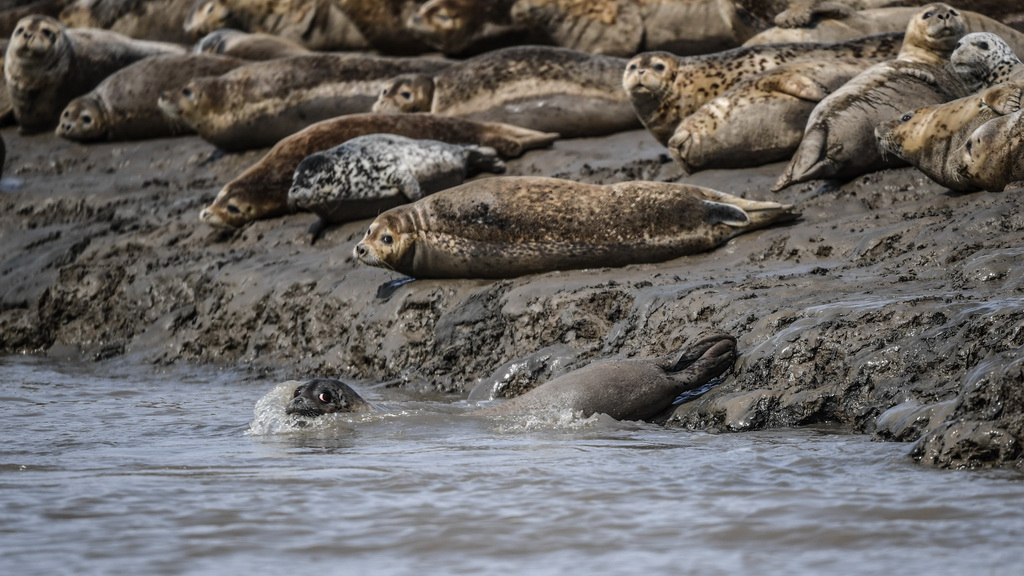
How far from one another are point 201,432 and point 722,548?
281 centimetres

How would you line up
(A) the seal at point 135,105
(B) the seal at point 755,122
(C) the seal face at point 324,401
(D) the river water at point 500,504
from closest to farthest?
(D) the river water at point 500,504
(C) the seal face at point 324,401
(B) the seal at point 755,122
(A) the seal at point 135,105

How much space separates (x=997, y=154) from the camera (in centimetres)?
600

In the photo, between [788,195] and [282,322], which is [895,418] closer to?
[788,195]

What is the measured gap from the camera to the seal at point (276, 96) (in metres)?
11.1

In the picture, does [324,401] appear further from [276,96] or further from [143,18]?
[143,18]

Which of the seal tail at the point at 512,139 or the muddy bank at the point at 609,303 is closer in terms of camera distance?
the muddy bank at the point at 609,303

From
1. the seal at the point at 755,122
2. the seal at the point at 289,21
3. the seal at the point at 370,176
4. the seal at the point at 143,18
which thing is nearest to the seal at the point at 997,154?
the seal at the point at 755,122

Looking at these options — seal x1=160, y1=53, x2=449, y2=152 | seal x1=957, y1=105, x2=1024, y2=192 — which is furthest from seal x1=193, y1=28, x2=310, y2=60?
seal x1=957, y1=105, x2=1024, y2=192

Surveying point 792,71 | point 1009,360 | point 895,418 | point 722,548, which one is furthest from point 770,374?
point 792,71

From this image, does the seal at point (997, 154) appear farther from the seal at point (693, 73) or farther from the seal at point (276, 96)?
the seal at point (276, 96)

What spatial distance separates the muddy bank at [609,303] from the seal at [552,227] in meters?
0.11

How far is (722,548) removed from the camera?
2.85 metres

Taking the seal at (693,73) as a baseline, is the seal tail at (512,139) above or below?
below

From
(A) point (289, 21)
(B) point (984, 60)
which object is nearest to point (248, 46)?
(A) point (289, 21)
